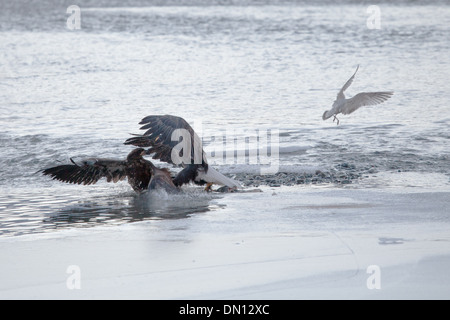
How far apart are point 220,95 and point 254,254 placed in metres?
7.54

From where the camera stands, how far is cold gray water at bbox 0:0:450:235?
739cm

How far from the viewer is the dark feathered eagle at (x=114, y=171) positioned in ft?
23.7

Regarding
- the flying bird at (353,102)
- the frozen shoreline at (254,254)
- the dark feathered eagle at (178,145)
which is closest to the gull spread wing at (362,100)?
the flying bird at (353,102)

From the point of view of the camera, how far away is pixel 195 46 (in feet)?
58.2

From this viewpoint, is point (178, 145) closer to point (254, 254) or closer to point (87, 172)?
point (87, 172)

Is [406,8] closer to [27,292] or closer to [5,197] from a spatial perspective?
[5,197]

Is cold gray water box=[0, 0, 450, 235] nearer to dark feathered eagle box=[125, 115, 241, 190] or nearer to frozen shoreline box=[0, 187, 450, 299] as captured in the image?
dark feathered eagle box=[125, 115, 241, 190]

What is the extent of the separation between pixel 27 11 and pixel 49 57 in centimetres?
1040

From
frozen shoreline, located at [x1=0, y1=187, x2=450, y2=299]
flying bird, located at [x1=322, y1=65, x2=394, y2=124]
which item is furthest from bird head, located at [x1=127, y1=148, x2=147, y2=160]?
Answer: flying bird, located at [x1=322, y1=65, x2=394, y2=124]

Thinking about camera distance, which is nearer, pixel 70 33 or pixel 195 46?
pixel 195 46

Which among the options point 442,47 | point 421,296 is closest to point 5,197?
point 421,296

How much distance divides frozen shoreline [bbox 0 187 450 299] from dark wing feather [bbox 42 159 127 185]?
1414 millimetres

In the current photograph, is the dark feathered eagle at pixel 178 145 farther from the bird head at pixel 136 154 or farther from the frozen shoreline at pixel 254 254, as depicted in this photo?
the frozen shoreline at pixel 254 254

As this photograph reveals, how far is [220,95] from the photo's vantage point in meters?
12.4
